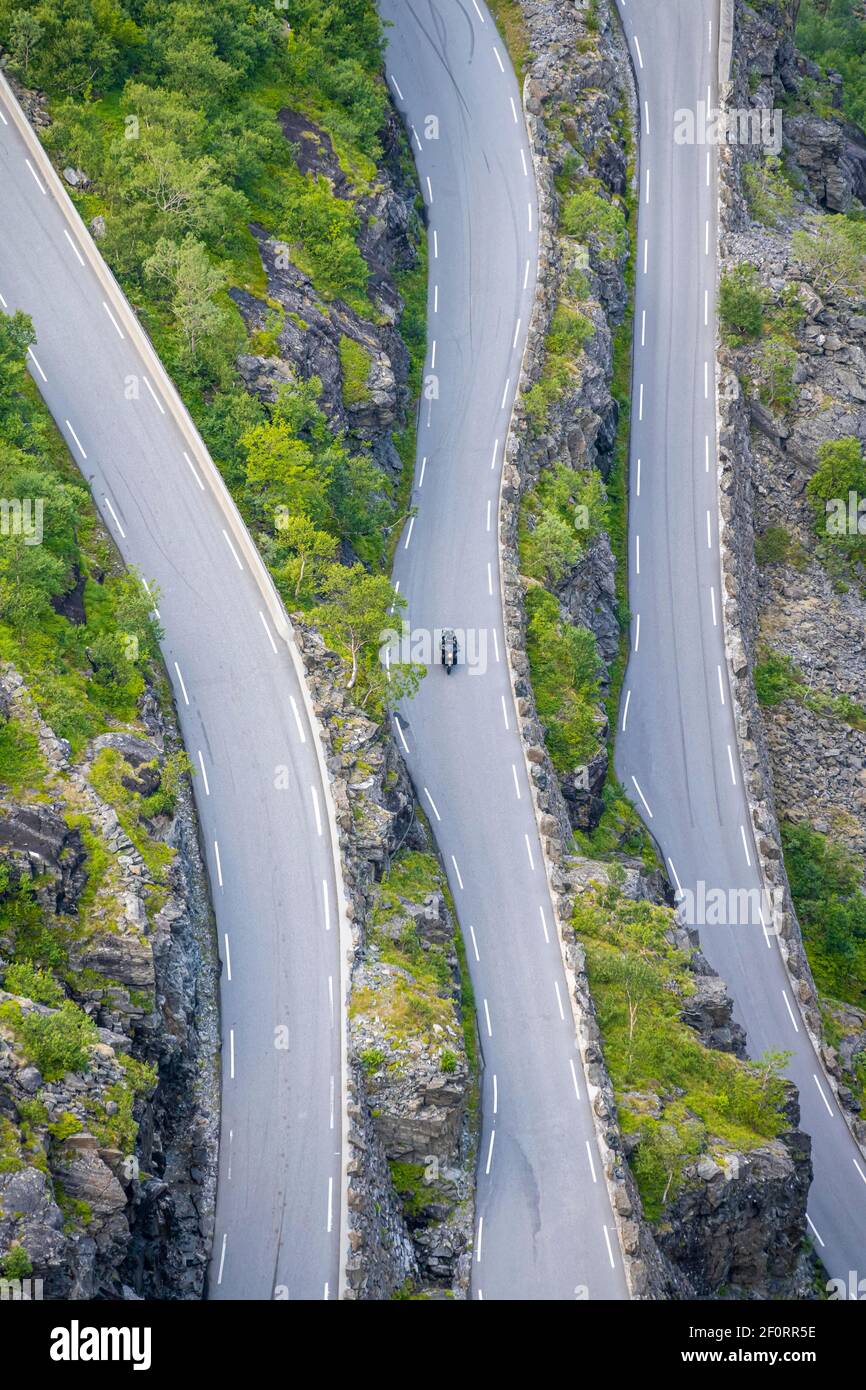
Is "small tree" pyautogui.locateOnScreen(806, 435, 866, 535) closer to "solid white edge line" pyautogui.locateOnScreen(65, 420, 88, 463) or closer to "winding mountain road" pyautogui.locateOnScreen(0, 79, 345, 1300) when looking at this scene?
"winding mountain road" pyautogui.locateOnScreen(0, 79, 345, 1300)

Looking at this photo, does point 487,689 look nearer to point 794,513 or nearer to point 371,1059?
point 371,1059

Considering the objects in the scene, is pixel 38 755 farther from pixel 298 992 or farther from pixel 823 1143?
pixel 823 1143

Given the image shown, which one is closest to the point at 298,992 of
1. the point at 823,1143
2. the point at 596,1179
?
the point at 596,1179

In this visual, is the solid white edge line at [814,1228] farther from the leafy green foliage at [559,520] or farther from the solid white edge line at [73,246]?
the solid white edge line at [73,246]

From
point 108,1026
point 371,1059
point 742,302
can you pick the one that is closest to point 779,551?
point 742,302

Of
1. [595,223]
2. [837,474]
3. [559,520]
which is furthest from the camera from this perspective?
[595,223]

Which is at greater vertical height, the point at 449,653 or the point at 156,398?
the point at 156,398
